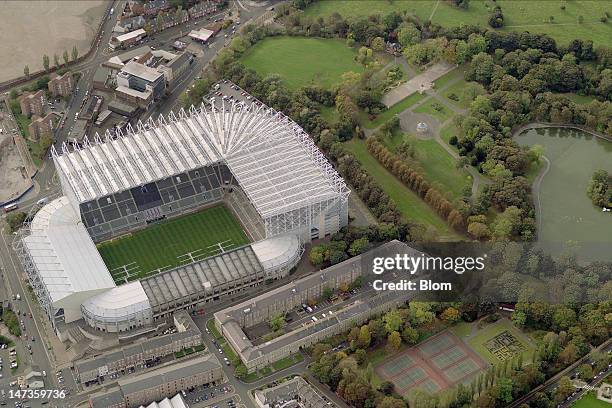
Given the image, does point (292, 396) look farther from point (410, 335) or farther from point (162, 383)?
point (410, 335)

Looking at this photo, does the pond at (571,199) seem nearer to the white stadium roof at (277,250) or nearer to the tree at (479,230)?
the tree at (479,230)

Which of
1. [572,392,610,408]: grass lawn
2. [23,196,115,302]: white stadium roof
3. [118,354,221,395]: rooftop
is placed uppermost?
[23,196,115,302]: white stadium roof

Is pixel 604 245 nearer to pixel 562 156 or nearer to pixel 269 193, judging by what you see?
pixel 562 156

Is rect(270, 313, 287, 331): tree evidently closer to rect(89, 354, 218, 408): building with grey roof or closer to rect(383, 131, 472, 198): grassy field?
rect(89, 354, 218, 408): building with grey roof

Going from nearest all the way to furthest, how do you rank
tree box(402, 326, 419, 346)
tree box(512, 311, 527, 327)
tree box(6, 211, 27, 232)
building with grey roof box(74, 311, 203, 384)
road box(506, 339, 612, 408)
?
road box(506, 339, 612, 408) < building with grey roof box(74, 311, 203, 384) < tree box(402, 326, 419, 346) < tree box(512, 311, 527, 327) < tree box(6, 211, 27, 232)

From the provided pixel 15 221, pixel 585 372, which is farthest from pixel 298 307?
pixel 15 221

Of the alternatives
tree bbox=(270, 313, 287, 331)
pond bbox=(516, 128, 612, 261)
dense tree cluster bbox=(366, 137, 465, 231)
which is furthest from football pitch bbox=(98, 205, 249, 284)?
pond bbox=(516, 128, 612, 261)
